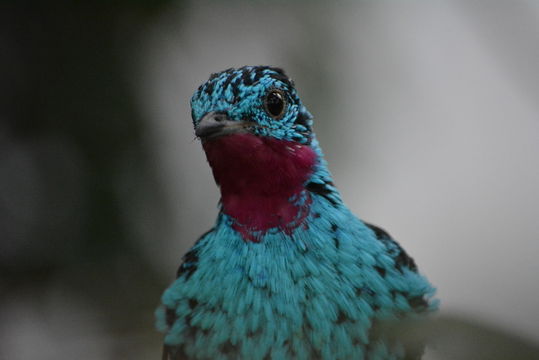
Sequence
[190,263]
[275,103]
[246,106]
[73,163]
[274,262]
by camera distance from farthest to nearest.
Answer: [73,163] < [190,263] < [275,103] < [246,106] < [274,262]

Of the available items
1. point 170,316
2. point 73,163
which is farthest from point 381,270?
point 73,163

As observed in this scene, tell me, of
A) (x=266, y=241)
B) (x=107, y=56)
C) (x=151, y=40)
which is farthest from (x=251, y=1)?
(x=266, y=241)

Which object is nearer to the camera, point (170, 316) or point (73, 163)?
point (170, 316)

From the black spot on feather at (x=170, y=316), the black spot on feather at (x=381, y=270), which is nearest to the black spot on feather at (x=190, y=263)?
the black spot on feather at (x=170, y=316)

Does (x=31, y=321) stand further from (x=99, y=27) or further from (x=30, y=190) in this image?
(x=99, y=27)

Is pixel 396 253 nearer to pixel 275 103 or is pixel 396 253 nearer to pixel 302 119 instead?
pixel 302 119

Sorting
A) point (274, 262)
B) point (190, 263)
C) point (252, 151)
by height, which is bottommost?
point (190, 263)

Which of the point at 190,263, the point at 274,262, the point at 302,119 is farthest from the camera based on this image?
the point at 302,119
